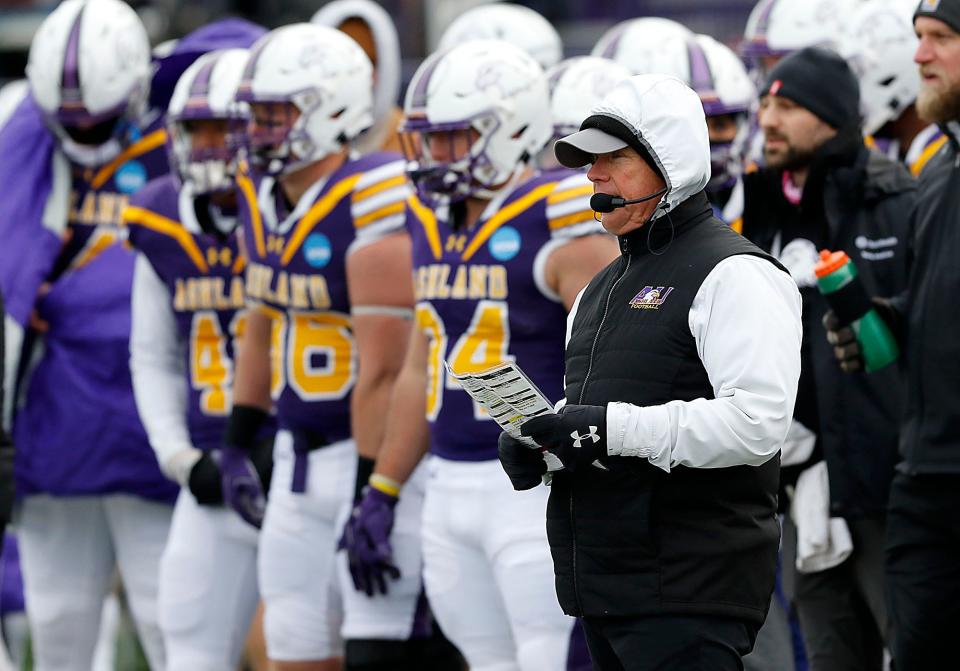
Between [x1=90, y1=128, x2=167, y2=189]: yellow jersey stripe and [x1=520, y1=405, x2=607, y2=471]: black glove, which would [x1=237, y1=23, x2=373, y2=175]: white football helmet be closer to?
[x1=90, y1=128, x2=167, y2=189]: yellow jersey stripe

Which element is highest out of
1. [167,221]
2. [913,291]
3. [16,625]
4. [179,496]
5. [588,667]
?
[913,291]

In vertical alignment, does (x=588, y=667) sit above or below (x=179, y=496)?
above

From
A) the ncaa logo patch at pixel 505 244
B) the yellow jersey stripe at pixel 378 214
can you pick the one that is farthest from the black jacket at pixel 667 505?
the yellow jersey stripe at pixel 378 214

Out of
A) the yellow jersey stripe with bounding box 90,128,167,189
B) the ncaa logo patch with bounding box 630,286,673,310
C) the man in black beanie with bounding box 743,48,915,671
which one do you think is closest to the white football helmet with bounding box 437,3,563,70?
the yellow jersey stripe with bounding box 90,128,167,189

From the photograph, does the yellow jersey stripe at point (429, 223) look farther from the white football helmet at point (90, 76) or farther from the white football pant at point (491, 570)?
the white football helmet at point (90, 76)

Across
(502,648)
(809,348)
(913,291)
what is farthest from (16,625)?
(913,291)

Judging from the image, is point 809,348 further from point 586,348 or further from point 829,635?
point 586,348

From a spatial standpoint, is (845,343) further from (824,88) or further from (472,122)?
(472,122)

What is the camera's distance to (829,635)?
527 cm

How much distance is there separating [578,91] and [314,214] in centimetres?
94

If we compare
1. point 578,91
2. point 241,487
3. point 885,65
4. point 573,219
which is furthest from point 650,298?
point 885,65

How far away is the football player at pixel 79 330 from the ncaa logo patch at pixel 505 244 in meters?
2.03

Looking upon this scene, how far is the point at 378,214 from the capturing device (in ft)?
18.2

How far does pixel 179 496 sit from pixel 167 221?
0.91m
